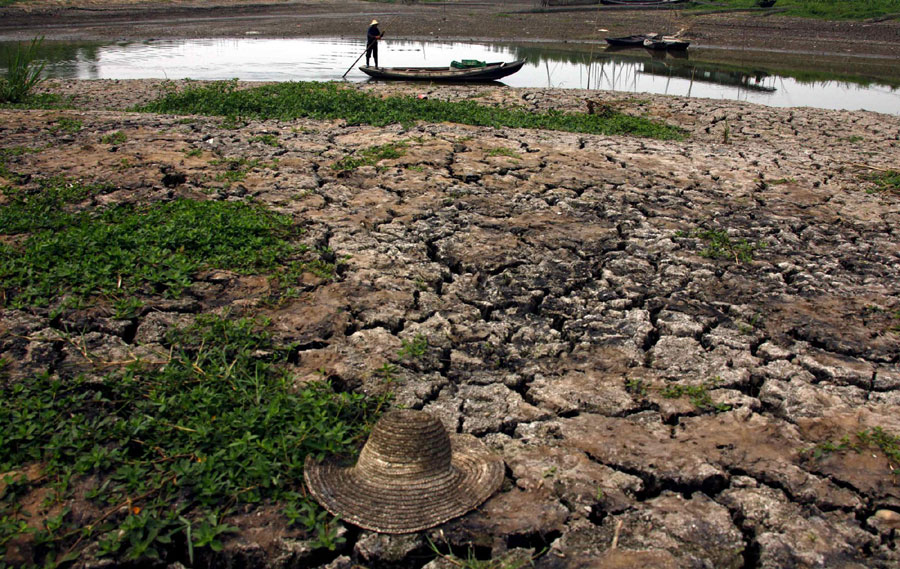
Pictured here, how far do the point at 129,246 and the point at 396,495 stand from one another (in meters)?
2.76

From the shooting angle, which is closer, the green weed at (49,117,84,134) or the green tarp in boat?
the green weed at (49,117,84,134)

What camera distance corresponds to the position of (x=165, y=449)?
2.60 meters

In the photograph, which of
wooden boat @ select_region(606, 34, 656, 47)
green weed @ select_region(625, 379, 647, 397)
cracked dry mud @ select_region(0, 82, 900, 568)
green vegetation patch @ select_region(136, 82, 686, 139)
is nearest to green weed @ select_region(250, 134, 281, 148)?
cracked dry mud @ select_region(0, 82, 900, 568)

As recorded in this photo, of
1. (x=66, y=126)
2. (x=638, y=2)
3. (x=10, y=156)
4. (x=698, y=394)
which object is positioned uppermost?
(x=638, y=2)

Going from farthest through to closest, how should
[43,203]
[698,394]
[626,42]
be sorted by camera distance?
[626,42], [43,203], [698,394]

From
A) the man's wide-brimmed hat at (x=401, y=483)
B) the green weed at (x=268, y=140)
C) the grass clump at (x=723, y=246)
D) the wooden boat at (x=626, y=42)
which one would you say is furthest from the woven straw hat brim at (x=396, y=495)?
the wooden boat at (x=626, y=42)

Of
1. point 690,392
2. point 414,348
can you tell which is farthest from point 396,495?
point 690,392

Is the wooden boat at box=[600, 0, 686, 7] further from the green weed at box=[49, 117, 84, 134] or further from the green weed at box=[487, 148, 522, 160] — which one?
the green weed at box=[49, 117, 84, 134]

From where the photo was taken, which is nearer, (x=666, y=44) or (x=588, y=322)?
(x=588, y=322)

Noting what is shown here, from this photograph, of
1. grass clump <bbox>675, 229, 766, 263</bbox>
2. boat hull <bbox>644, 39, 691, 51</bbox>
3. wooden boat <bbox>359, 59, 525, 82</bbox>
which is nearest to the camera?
grass clump <bbox>675, 229, 766, 263</bbox>

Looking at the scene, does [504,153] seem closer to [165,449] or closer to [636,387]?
[636,387]

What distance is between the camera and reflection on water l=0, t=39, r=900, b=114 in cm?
1437

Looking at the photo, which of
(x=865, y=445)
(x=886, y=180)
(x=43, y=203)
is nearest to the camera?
(x=865, y=445)

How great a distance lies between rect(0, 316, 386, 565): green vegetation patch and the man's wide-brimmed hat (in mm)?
97
